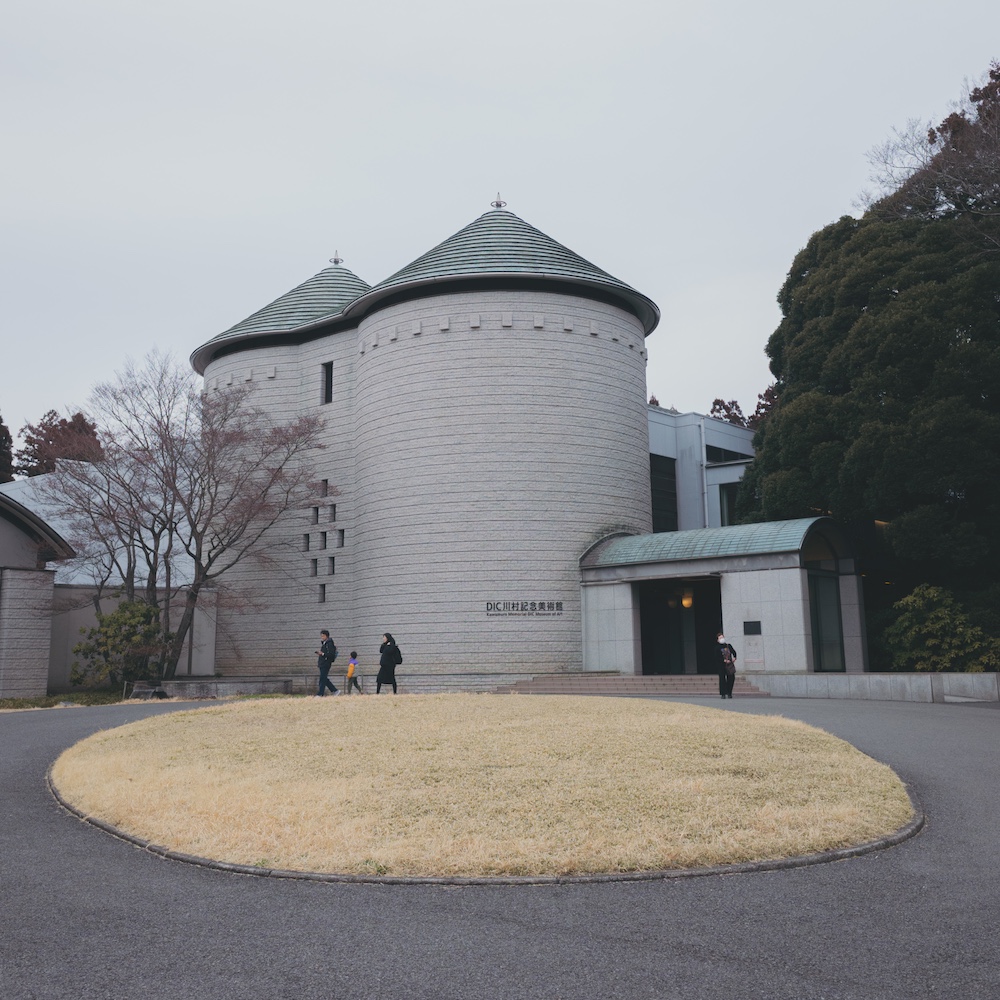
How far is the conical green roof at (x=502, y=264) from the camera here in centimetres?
3325

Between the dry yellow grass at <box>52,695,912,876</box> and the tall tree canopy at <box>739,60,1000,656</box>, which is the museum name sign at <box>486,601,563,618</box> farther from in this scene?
the dry yellow grass at <box>52,695,912,876</box>

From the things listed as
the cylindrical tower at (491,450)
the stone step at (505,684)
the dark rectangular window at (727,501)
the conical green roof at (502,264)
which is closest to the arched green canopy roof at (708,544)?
the cylindrical tower at (491,450)

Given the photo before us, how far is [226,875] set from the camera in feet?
24.8

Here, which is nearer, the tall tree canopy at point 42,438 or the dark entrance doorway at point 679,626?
the dark entrance doorway at point 679,626

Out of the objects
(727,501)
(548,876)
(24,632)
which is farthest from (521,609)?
(548,876)

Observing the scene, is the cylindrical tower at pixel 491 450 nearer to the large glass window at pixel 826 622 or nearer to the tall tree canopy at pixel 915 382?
the tall tree canopy at pixel 915 382

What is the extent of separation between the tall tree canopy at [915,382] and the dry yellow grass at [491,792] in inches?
589

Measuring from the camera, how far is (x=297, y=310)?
39375 millimetres

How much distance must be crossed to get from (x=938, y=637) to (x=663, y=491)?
1616 centimetres

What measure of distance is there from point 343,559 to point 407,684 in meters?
5.95

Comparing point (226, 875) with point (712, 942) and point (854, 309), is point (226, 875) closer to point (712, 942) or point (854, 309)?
point (712, 942)

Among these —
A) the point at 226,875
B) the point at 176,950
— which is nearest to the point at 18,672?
the point at 226,875

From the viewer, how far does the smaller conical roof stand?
3866cm

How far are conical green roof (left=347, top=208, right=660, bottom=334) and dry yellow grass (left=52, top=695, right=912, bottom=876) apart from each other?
20814 millimetres
